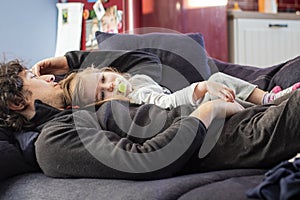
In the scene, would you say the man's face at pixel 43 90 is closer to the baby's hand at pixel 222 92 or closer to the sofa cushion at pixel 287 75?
the baby's hand at pixel 222 92

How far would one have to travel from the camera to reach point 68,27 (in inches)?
120

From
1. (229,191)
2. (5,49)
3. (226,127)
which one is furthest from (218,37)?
(229,191)

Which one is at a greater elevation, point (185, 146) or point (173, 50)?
point (173, 50)

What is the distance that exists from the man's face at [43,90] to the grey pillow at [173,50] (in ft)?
1.98

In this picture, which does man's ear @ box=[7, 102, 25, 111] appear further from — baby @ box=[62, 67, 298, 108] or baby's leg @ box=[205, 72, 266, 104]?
baby's leg @ box=[205, 72, 266, 104]

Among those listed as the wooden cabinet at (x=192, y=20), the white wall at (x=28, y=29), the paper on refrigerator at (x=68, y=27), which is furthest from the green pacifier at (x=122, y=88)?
the wooden cabinet at (x=192, y=20)

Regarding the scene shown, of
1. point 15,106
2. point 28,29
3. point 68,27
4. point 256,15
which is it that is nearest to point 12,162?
point 15,106

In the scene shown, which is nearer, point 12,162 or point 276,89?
point 12,162

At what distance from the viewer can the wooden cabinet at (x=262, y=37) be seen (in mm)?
3566

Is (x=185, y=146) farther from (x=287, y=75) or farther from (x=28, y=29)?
(x=28, y=29)

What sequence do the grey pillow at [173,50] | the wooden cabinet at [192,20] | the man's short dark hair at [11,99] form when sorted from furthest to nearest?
the wooden cabinet at [192,20]
the grey pillow at [173,50]
the man's short dark hair at [11,99]

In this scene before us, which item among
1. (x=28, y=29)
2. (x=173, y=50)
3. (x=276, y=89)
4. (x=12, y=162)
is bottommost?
(x=12, y=162)

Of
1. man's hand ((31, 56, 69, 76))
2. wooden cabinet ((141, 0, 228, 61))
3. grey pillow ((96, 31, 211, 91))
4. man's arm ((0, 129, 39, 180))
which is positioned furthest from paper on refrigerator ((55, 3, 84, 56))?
man's arm ((0, 129, 39, 180))

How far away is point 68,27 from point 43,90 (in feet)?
A: 5.93
